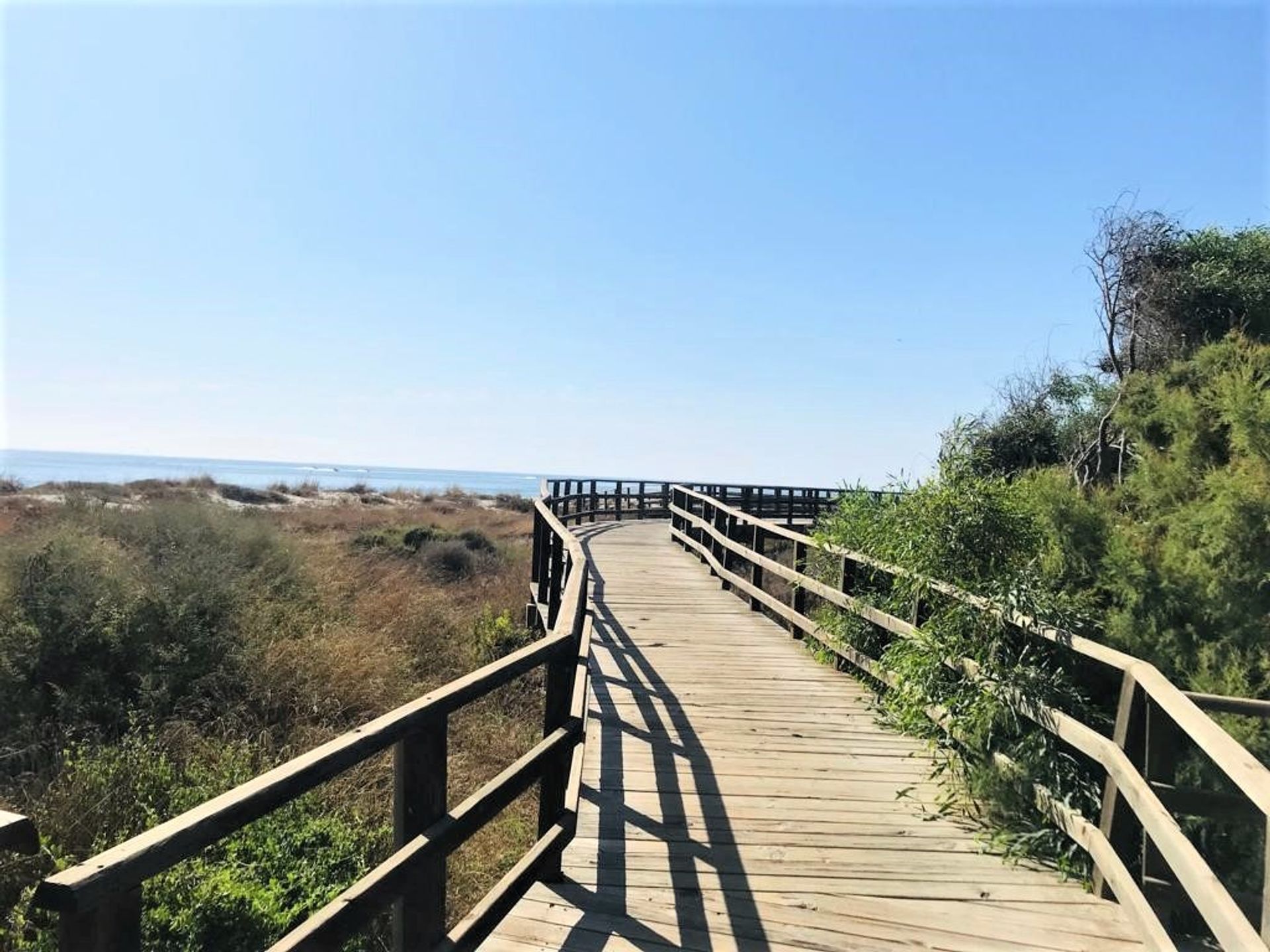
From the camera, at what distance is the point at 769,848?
358 cm

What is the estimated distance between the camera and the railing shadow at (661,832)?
9.63 feet

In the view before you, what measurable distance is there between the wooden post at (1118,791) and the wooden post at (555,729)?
2.20 meters

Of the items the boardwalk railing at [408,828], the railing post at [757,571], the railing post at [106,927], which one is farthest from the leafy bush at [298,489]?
the railing post at [106,927]

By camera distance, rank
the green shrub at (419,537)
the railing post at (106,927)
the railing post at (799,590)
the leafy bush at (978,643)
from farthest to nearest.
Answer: the green shrub at (419,537) → the railing post at (799,590) → the leafy bush at (978,643) → the railing post at (106,927)

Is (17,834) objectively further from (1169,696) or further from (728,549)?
(728,549)

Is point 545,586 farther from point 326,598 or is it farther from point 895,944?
point 895,944

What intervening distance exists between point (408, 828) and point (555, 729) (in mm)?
1156

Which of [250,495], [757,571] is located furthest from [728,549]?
[250,495]

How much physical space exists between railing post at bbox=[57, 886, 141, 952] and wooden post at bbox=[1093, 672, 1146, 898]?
3.29 m

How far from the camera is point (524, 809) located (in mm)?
5926

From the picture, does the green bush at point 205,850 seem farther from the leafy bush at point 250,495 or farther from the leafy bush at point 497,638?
the leafy bush at point 250,495

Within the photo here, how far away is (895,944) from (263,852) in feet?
12.0

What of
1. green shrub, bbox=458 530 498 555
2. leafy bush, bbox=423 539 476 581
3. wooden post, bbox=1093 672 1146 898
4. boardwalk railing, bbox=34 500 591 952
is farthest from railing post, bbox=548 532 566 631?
green shrub, bbox=458 530 498 555

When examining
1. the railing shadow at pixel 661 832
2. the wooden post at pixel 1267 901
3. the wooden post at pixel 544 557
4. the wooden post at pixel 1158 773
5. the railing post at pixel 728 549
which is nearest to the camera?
the wooden post at pixel 1267 901
